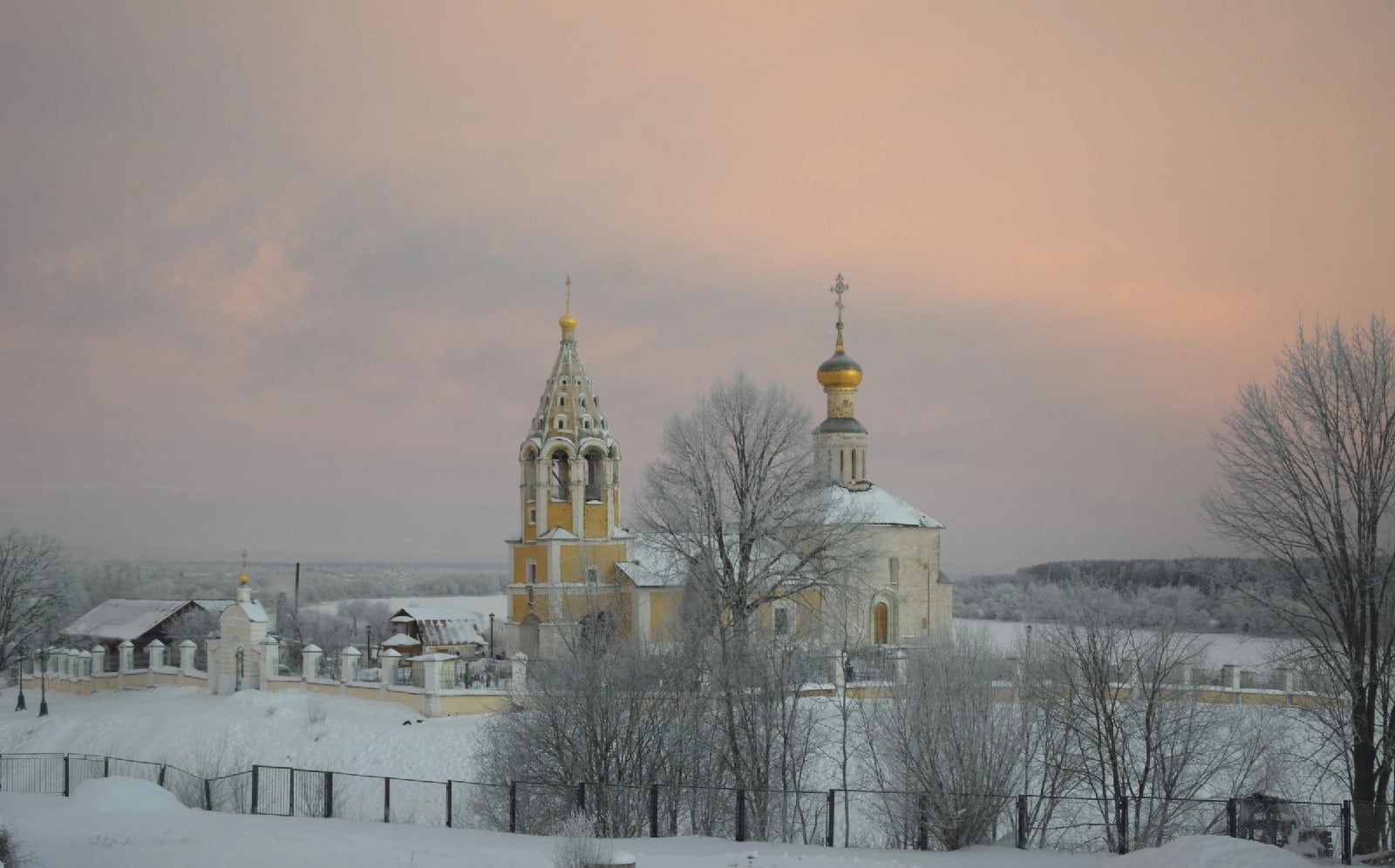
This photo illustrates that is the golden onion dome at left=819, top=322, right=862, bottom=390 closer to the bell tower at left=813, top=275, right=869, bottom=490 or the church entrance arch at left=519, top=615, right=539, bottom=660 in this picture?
the bell tower at left=813, top=275, right=869, bottom=490

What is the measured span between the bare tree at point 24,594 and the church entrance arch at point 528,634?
676 inches

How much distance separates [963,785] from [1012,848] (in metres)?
2.85

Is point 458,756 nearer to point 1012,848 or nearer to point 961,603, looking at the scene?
point 1012,848

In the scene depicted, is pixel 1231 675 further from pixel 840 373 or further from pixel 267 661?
pixel 267 661

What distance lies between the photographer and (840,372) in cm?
4278

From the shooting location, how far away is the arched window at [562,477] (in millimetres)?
38438

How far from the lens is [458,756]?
2691 cm

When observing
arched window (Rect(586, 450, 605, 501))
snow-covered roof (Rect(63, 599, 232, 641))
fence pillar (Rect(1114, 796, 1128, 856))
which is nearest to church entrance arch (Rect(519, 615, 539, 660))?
arched window (Rect(586, 450, 605, 501))

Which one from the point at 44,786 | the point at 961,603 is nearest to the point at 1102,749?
the point at 44,786

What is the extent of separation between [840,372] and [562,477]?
10922 millimetres

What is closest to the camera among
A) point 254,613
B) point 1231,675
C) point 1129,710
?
point 1129,710

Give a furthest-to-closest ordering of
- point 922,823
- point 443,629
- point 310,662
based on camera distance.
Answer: point 443,629 < point 310,662 < point 922,823

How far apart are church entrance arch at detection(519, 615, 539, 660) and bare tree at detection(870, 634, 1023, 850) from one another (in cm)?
1959

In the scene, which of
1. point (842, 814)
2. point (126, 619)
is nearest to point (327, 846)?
point (842, 814)
